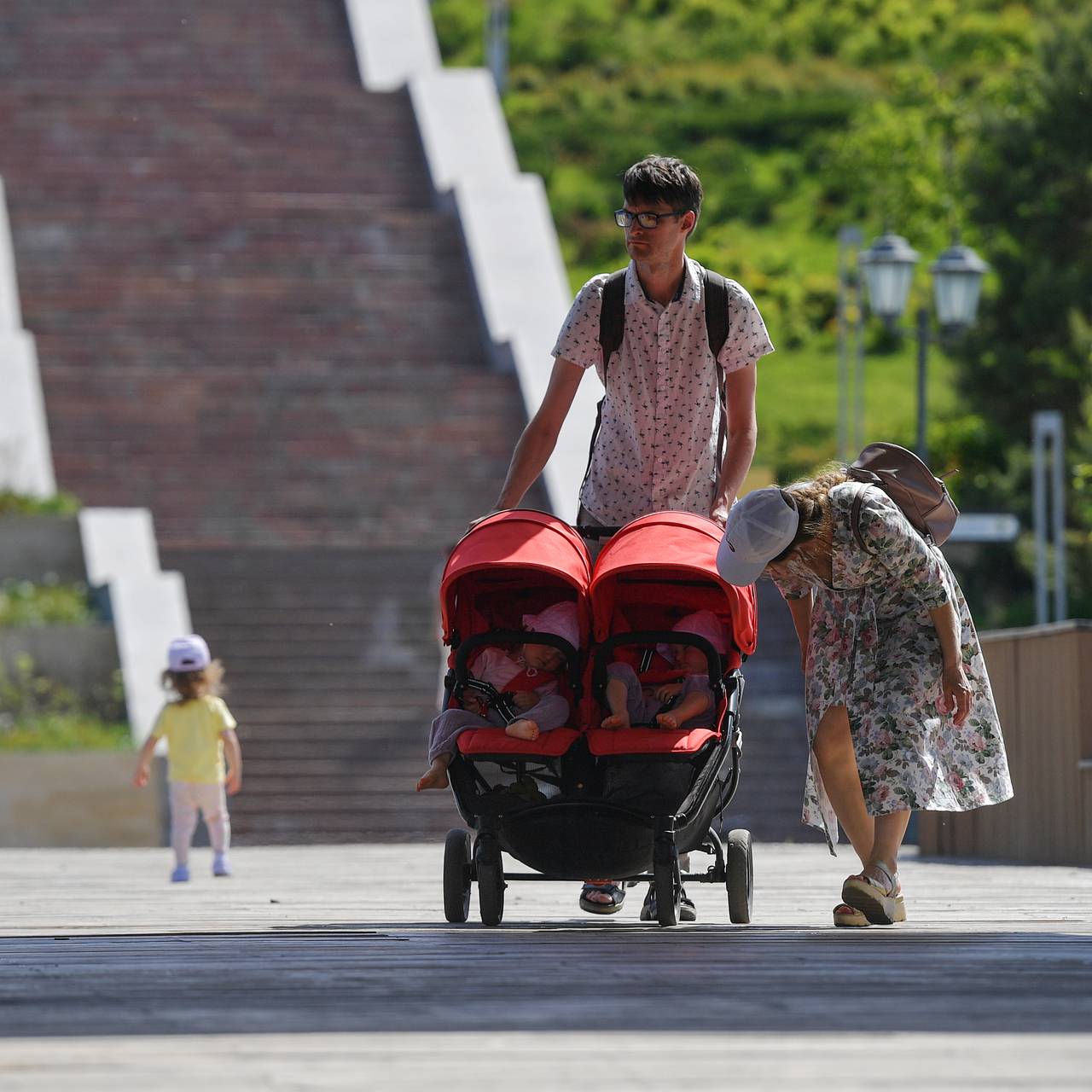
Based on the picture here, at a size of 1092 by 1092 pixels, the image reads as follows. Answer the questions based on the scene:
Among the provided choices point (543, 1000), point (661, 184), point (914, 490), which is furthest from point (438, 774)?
point (543, 1000)

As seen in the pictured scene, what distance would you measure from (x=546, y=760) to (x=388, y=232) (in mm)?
19717

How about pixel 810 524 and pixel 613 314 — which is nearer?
pixel 810 524

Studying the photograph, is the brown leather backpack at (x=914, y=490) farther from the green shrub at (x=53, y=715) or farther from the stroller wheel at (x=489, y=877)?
the green shrub at (x=53, y=715)

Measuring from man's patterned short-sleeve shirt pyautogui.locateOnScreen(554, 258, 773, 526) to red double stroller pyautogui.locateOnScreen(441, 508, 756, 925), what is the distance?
0.47 meters

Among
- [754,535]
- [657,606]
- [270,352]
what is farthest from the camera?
[270,352]

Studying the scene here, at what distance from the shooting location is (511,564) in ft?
22.5

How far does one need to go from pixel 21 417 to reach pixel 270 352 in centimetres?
328

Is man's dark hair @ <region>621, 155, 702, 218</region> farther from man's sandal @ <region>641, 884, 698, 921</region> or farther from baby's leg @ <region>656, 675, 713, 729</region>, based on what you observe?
man's sandal @ <region>641, 884, 698, 921</region>

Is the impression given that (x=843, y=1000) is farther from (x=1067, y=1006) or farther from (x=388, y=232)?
(x=388, y=232)

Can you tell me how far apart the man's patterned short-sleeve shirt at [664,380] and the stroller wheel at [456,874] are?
1179mm

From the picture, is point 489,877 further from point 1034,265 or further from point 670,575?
point 1034,265

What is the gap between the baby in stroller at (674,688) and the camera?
6840 mm

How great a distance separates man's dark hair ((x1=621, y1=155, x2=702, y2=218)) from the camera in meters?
7.15

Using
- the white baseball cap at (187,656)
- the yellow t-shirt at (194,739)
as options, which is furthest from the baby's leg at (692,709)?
the white baseball cap at (187,656)
